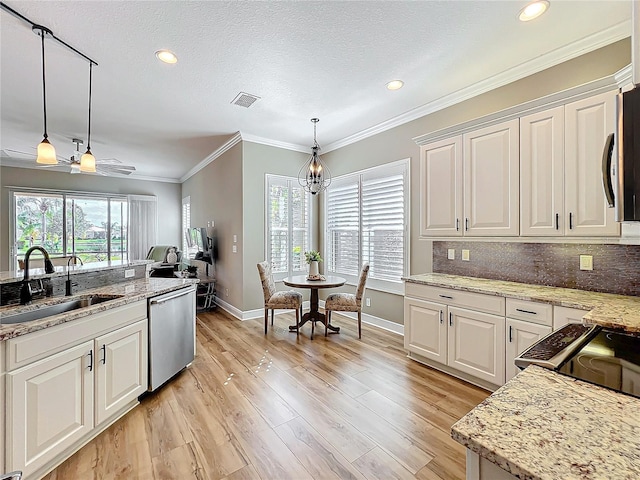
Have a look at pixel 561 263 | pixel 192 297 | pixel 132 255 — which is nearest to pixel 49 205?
pixel 132 255

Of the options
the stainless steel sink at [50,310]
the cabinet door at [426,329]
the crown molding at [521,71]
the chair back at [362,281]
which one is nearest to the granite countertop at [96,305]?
the stainless steel sink at [50,310]

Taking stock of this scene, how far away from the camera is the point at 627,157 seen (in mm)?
1106

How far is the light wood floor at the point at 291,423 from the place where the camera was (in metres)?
1.82

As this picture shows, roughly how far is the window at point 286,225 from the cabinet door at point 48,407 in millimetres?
3332

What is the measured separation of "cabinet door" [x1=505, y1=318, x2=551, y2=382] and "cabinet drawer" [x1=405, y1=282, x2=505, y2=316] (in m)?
0.14

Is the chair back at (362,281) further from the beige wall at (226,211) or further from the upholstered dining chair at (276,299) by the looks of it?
the beige wall at (226,211)

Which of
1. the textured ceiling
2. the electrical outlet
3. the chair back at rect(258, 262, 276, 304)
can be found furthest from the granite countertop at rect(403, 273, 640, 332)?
the textured ceiling

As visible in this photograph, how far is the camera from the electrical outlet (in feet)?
8.19

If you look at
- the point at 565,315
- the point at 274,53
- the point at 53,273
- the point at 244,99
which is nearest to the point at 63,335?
the point at 53,273

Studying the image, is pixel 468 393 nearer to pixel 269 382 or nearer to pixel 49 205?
pixel 269 382

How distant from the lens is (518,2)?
2.10 meters

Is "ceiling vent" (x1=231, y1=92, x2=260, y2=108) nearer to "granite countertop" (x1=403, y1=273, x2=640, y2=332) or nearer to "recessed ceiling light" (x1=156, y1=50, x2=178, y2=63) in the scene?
"recessed ceiling light" (x1=156, y1=50, x2=178, y2=63)

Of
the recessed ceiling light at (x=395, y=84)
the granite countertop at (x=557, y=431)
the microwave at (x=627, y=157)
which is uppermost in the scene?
the recessed ceiling light at (x=395, y=84)

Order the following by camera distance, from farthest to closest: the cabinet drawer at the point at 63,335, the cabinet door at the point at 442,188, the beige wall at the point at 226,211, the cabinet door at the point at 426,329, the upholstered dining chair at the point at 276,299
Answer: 1. the beige wall at the point at 226,211
2. the upholstered dining chair at the point at 276,299
3. the cabinet door at the point at 442,188
4. the cabinet door at the point at 426,329
5. the cabinet drawer at the point at 63,335
